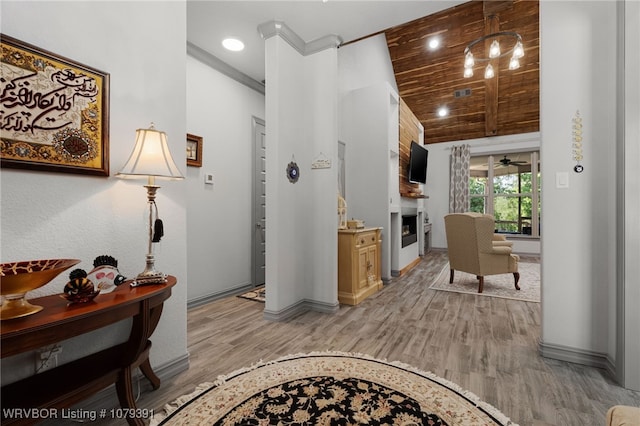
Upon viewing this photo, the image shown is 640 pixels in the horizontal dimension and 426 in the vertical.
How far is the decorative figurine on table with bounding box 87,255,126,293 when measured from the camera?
1.34 metres

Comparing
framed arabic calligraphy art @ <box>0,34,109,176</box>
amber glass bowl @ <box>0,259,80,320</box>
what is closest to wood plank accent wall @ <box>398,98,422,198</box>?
framed arabic calligraphy art @ <box>0,34,109,176</box>

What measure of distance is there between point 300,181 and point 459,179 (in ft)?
18.7

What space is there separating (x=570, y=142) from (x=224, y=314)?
10.9ft

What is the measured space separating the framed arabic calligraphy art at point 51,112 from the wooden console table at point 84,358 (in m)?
0.65

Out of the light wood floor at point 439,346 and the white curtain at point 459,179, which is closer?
the light wood floor at point 439,346

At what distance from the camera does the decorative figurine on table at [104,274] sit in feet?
4.39

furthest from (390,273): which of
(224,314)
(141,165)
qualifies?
(141,165)

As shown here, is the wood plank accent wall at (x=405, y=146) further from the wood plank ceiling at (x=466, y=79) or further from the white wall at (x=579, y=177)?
the white wall at (x=579, y=177)

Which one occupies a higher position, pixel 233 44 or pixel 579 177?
pixel 233 44

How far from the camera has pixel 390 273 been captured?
14.9 feet

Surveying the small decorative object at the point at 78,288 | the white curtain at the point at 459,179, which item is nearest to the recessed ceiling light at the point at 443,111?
the white curtain at the point at 459,179

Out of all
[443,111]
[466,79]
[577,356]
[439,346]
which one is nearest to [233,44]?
[439,346]

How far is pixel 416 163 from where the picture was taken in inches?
Result: 227

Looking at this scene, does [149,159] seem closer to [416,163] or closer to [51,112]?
[51,112]
